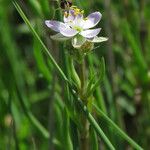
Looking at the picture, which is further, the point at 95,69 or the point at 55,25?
the point at 95,69

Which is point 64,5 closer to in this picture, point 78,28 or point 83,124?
point 78,28

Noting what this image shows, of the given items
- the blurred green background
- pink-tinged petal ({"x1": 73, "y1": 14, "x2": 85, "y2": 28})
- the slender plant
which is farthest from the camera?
the blurred green background

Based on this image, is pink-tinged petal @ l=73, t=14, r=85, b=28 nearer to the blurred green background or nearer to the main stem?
the main stem

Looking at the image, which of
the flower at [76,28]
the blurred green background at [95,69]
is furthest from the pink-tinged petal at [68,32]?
the blurred green background at [95,69]

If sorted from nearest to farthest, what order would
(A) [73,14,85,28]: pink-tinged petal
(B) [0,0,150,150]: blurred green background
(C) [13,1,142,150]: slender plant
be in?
(C) [13,1,142,150]: slender plant < (A) [73,14,85,28]: pink-tinged petal < (B) [0,0,150,150]: blurred green background

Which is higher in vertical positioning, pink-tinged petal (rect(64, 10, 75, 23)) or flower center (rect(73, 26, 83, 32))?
pink-tinged petal (rect(64, 10, 75, 23))

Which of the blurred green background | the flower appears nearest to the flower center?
the flower

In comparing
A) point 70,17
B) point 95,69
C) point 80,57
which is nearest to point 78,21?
point 70,17
